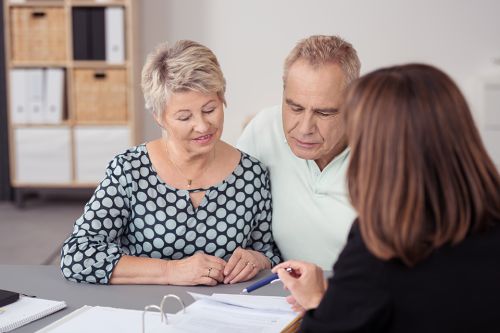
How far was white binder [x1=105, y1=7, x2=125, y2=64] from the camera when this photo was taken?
4797 millimetres

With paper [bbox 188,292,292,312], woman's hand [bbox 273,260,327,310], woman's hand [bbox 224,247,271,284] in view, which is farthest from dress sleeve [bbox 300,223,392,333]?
woman's hand [bbox 224,247,271,284]

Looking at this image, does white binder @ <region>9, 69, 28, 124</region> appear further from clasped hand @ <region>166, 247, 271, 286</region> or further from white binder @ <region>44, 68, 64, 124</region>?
clasped hand @ <region>166, 247, 271, 286</region>

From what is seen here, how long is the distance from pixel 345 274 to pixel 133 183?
890 mm

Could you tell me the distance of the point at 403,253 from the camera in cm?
92

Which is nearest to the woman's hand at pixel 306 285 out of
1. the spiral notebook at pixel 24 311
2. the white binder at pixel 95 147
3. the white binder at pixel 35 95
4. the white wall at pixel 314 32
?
the spiral notebook at pixel 24 311

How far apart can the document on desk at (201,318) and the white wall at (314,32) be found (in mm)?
3791

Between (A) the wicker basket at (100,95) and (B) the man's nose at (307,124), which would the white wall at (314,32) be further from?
(B) the man's nose at (307,124)

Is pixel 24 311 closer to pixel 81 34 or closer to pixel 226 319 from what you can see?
pixel 226 319


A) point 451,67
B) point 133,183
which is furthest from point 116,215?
point 451,67

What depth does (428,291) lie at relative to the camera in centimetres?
93

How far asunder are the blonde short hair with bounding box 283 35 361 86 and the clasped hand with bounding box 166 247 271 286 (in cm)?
55

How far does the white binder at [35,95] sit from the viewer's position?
4910 mm

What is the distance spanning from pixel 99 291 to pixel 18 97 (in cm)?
374

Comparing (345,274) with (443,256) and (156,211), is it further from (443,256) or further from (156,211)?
(156,211)
